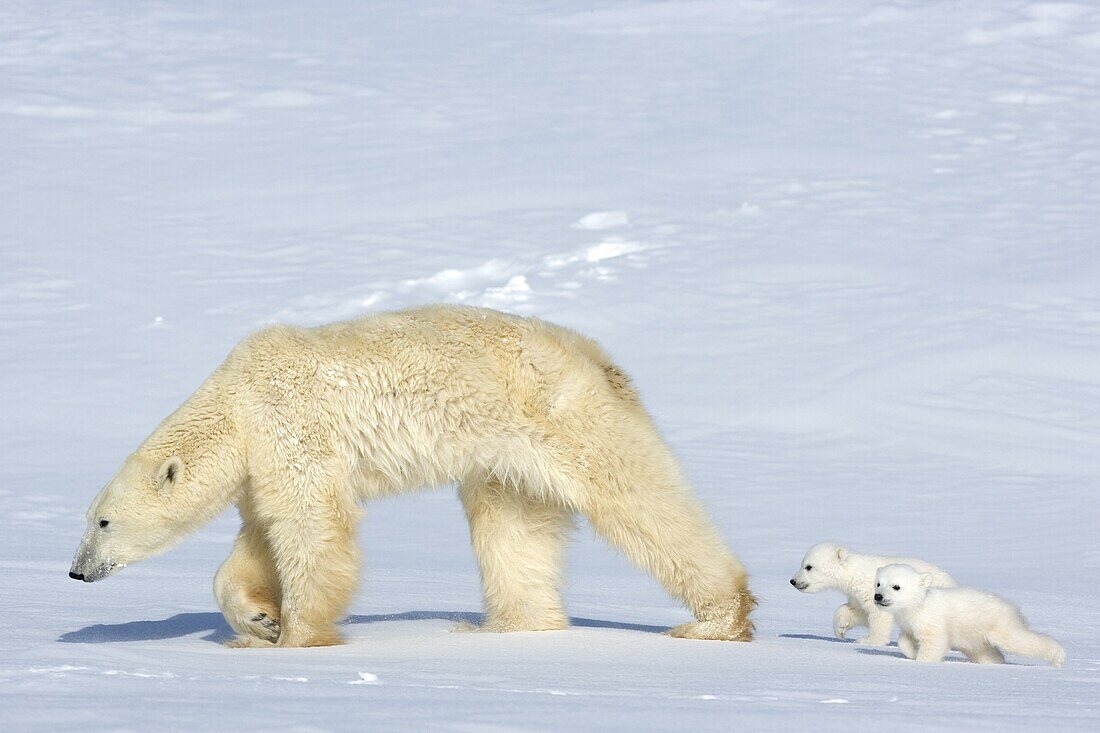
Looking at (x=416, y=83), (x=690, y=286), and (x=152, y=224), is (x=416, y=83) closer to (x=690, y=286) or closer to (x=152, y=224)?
(x=152, y=224)

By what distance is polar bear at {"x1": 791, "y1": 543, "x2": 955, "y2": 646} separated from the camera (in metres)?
6.35

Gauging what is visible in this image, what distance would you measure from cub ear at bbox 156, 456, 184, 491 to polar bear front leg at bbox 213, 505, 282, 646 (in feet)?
1.26

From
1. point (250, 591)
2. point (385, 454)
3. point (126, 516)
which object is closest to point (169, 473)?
point (126, 516)

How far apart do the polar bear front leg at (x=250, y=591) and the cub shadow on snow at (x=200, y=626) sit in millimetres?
173

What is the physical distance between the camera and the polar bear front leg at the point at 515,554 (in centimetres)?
631

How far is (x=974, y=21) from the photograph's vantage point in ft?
78.8

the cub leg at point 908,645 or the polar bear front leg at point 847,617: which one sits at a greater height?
the polar bear front leg at point 847,617

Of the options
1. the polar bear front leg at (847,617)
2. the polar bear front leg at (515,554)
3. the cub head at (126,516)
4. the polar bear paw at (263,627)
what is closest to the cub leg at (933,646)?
the polar bear front leg at (847,617)

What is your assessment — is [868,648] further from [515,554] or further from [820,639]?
[515,554]

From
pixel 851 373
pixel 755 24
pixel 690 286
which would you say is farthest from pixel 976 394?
pixel 755 24

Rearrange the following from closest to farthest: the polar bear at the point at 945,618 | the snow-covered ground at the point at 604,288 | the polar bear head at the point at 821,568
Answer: the snow-covered ground at the point at 604,288 → the polar bear at the point at 945,618 → the polar bear head at the point at 821,568

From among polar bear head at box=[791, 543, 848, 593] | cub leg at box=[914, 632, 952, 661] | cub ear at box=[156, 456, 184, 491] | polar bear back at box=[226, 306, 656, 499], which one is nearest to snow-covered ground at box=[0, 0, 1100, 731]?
cub leg at box=[914, 632, 952, 661]

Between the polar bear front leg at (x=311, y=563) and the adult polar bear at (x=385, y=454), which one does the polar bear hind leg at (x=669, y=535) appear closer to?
the adult polar bear at (x=385, y=454)

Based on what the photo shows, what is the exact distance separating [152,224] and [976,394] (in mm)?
10059
